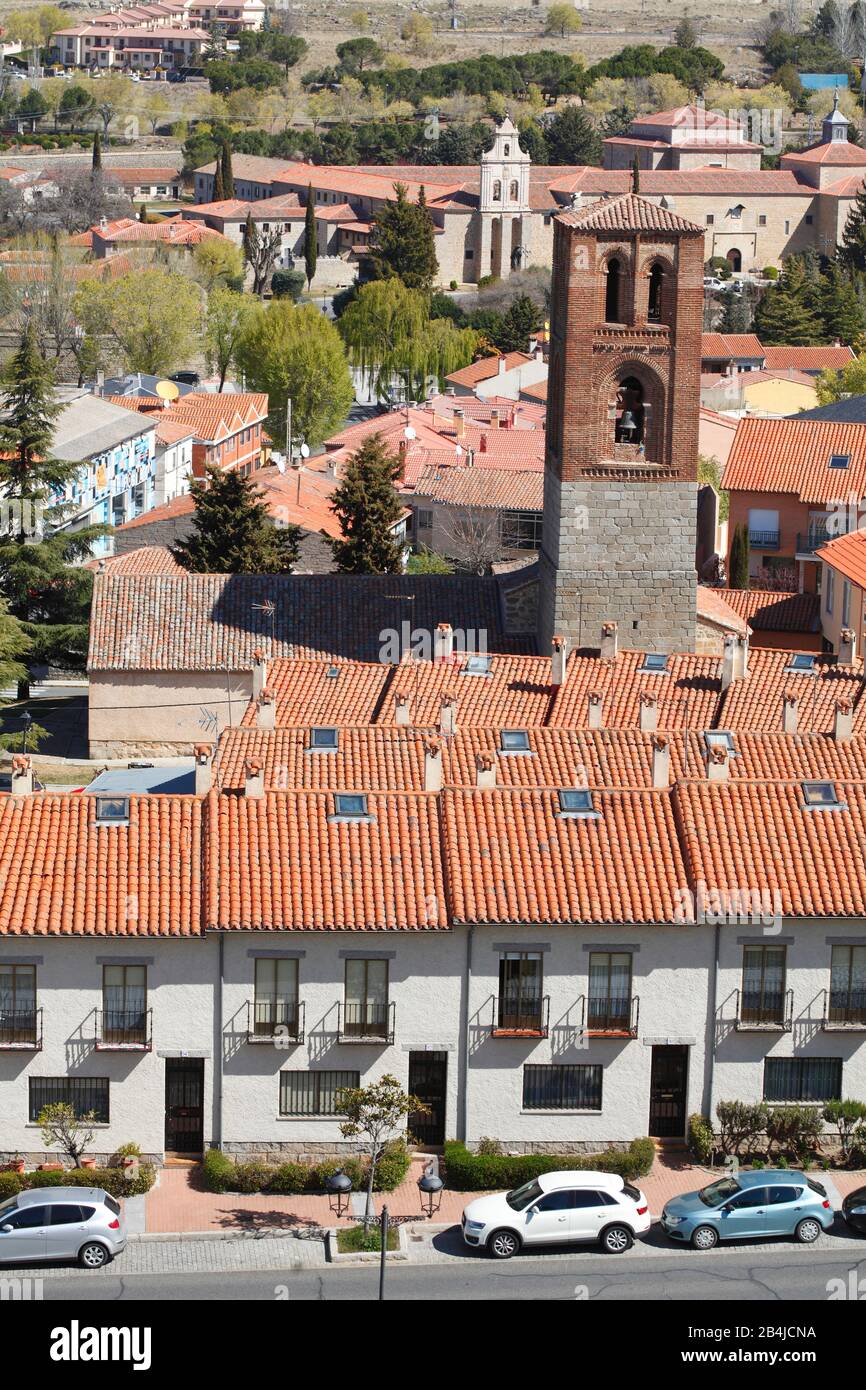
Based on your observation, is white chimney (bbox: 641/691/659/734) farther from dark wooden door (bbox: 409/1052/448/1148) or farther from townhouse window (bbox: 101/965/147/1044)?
townhouse window (bbox: 101/965/147/1044)

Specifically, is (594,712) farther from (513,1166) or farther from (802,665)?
(513,1166)

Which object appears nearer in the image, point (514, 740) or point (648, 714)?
point (514, 740)

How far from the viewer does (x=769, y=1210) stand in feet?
122

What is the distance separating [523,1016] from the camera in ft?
133

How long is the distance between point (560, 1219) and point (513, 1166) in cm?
283

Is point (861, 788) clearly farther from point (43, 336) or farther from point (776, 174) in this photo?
point (776, 174)

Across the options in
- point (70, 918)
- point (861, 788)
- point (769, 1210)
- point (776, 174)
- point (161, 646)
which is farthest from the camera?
point (776, 174)

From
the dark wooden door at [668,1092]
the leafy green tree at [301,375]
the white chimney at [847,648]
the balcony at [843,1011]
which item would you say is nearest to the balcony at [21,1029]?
the dark wooden door at [668,1092]

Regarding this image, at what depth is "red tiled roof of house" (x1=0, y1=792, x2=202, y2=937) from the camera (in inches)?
1566

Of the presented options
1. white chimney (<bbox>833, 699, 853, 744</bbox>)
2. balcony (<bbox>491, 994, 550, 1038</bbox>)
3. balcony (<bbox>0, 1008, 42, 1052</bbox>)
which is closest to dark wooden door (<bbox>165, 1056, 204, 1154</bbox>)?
balcony (<bbox>0, 1008, 42, 1052</bbox>)

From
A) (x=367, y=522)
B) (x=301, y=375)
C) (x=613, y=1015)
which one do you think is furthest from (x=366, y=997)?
(x=301, y=375)

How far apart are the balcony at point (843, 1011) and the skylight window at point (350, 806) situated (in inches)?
326
